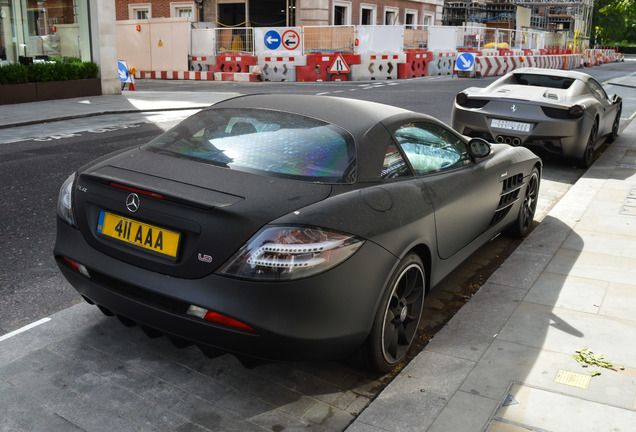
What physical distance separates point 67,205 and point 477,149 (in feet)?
9.08

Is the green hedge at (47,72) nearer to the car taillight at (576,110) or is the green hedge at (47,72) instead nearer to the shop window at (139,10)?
the car taillight at (576,110)

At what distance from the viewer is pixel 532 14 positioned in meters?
80.6

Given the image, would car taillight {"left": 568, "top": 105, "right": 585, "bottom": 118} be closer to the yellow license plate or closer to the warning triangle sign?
the yellow license plate

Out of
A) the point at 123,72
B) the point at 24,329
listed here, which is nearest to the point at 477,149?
the point at 24,329

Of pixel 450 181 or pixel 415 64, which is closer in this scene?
pixel 450 181

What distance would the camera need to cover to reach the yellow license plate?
3080 mm

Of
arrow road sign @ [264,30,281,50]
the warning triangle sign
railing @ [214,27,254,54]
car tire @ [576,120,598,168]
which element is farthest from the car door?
railing @ [214,27,254,54]

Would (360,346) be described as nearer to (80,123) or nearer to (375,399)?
(375,399)

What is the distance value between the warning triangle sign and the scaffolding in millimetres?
37791

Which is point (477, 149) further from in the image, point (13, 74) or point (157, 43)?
point (157, 43)

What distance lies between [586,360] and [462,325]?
0.74 m

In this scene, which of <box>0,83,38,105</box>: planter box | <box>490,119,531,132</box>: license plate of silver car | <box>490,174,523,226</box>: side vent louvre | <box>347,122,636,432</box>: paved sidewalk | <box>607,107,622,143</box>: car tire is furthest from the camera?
<box>0,83,38,105</box>: planter box

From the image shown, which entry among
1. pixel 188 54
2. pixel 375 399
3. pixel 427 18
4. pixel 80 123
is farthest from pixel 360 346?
pixel 427 18

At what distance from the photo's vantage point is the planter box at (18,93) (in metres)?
15.5
